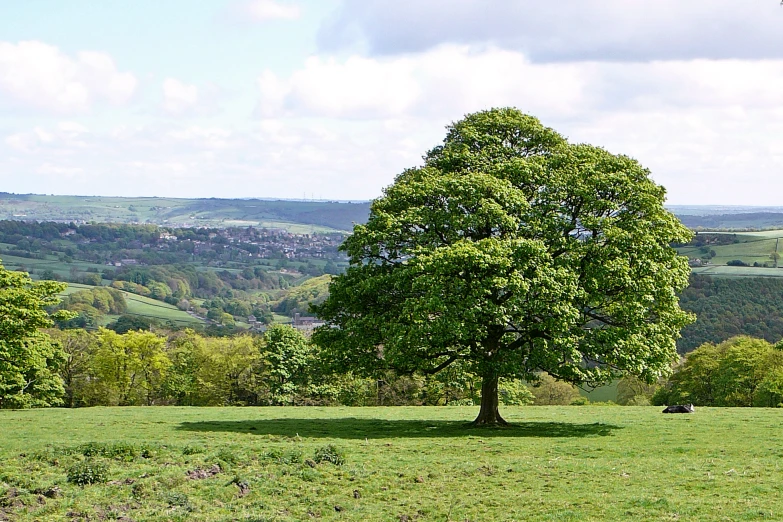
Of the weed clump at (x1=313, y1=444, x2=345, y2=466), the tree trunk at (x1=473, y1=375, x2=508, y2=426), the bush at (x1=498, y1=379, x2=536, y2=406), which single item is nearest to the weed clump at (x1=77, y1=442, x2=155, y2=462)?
the weed clump at (x1=313, y1=444, x2=345, y2=466)

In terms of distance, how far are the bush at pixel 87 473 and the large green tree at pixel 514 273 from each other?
41.2 ft

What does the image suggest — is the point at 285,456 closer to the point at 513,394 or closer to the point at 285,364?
the point at 513,394

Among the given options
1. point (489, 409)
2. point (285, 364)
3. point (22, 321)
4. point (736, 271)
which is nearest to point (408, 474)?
point (489, 409)

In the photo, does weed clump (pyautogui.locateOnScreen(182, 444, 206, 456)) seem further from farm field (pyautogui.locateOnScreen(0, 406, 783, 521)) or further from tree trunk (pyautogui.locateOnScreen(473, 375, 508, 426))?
tree trunk (pyautogui.locateOnScreen(473, 375, 508, 426))

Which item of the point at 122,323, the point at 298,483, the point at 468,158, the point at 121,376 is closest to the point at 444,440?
the point at 298,483

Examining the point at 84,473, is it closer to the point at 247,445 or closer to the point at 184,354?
the point at 247,445

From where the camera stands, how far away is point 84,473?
70.3 ft

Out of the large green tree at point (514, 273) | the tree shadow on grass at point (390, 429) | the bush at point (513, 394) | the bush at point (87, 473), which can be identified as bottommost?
the bush at point (513, 394)

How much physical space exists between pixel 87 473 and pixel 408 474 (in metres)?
9.27

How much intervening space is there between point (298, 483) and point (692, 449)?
14888 mm

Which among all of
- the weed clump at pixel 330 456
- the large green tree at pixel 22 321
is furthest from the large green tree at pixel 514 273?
the large green tree at pixel 22 321

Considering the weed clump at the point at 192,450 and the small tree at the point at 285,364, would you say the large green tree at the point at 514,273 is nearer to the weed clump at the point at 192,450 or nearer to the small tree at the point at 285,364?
→ the weed clump at the point at 192,450

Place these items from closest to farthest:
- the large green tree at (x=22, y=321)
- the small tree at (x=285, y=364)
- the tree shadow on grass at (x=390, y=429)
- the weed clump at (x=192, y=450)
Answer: the weed clump at (x=192, y=450) → the tree shadow on grass at (x=390, y=429) → the large green tree at (x=22, y=321) → the small tree at (x=285, y=364)

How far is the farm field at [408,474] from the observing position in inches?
738
